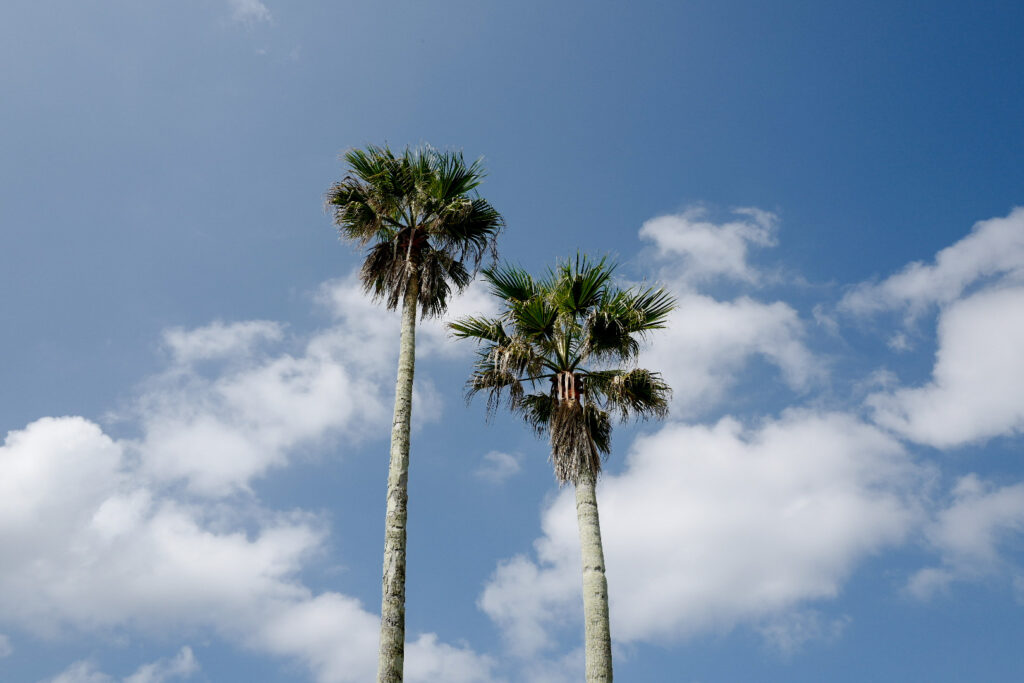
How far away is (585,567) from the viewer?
1433 centimetres

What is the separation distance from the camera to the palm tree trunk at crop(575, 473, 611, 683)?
522 inches

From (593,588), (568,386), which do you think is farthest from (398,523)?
(568,386)

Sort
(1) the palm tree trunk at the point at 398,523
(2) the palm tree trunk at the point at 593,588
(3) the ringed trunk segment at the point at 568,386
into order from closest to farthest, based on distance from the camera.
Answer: (1) the palm tree trunk at the point at 398,523 → (2) the palm tree trunk at the point at 593,588 → (3) the ringed trunk segment at the point at 568,386

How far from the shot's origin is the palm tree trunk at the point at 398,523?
475 inches

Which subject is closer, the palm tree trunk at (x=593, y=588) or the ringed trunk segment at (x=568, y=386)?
the palm tree trunk at (x=593, y=588)

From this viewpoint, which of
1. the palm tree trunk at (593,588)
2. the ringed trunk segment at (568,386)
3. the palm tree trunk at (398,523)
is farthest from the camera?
the ringed trunk segment at (568,386)

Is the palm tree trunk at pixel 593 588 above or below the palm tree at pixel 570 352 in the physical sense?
below

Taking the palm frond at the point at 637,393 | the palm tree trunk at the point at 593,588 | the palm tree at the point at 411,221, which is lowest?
the palm tree trunk at the point at 593,588

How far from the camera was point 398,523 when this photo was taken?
43.6 feet

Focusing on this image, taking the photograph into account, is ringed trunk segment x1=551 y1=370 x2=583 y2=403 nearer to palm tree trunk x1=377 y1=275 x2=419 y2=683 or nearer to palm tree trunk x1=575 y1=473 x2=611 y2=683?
palm tree trunk x1=575 y1=473 x2=611 y2=683

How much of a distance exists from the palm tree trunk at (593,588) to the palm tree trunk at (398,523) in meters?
3.32

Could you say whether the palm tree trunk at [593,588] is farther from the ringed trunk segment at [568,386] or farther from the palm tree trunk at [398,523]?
the palm tree trunk at [398,523]

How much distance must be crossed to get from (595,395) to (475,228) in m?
4.62

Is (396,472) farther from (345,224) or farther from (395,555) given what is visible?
(345,224)
